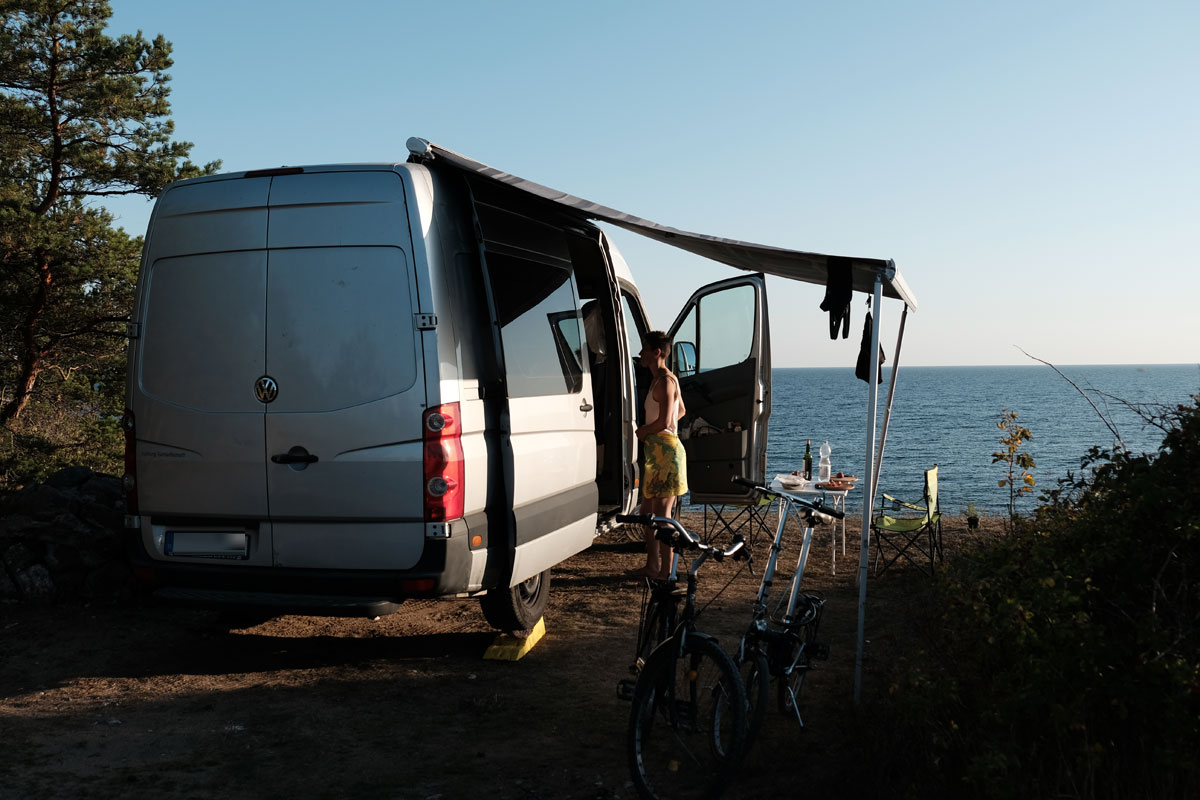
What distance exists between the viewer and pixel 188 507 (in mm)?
4973

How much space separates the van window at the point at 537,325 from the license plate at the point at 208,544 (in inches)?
62.6

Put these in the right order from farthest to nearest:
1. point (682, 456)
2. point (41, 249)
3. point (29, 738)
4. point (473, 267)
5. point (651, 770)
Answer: point (41, 249) → point (682, 456) → point (473, 267) → point (29, 738) → point (651, 770)

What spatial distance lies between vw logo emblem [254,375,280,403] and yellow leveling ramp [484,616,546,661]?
2043mm

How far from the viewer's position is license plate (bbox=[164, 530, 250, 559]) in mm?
4891

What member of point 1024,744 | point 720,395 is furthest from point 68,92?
point 1024,744

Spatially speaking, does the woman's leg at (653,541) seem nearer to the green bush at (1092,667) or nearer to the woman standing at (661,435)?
the woman standing at (661,435)

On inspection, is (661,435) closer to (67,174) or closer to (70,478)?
(70,478)

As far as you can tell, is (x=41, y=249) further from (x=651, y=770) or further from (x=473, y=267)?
(x=651, y=770)

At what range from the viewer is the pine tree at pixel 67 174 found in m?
14.1

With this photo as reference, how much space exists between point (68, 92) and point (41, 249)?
2612 millimetres

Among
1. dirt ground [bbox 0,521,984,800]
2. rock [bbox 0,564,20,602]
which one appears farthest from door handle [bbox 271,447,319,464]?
rock [bbox 0,564,20,602]

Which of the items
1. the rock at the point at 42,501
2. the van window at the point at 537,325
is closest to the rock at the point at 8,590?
the rock at the point at 42,501

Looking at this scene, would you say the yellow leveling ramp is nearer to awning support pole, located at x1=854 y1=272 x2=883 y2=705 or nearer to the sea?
awning support pole, located at x1=854 y1=272 x2=883 y2=705

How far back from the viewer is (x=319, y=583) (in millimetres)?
4758
